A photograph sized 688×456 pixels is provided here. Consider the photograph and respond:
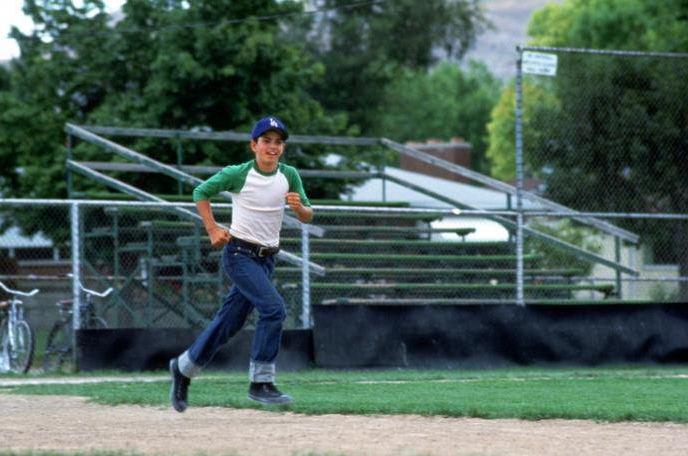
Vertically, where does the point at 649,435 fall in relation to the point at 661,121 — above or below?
below

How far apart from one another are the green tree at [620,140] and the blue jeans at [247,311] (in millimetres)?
12903

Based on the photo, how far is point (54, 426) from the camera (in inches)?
395

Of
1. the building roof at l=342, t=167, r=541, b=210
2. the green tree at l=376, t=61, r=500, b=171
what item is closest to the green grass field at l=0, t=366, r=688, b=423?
the building roof at l=342, t=167, r=541, b=210

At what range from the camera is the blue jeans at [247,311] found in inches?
420

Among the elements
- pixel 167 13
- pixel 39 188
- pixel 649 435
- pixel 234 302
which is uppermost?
pixel 167 13

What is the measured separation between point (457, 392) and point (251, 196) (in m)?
3.65

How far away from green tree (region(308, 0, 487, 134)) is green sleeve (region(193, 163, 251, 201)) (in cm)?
4255

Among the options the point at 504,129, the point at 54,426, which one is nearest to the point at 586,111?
the point at 54,426

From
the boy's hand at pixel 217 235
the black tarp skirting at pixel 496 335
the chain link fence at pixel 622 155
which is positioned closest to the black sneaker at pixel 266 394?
the boy's hand at pixel 217 235

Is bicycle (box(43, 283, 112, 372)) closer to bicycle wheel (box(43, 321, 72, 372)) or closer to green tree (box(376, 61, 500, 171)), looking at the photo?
bicycle wheel (box(43, 321, 72, 372))

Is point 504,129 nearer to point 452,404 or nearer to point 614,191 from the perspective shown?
point 614,191

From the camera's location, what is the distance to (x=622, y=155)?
2772 centimetres

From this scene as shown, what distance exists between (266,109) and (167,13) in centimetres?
249

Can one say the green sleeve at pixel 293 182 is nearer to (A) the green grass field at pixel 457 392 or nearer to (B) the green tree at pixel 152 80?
(A) the green grass field at pixel 457 392
